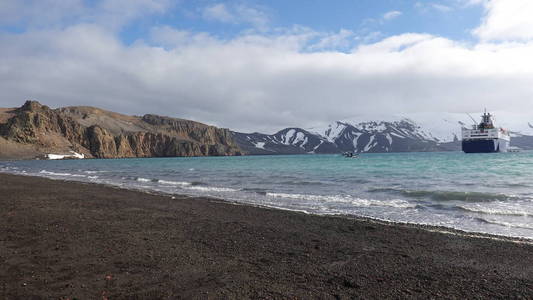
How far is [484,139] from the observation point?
385 ft

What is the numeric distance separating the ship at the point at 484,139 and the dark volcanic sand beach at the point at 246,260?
423 ft

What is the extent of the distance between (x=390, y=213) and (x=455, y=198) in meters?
5.53

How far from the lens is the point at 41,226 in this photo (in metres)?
8.84

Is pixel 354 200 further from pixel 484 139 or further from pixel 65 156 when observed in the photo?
pixel 65 156

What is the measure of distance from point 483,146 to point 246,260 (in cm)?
13404

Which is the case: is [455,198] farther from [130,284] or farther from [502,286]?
[130,284]

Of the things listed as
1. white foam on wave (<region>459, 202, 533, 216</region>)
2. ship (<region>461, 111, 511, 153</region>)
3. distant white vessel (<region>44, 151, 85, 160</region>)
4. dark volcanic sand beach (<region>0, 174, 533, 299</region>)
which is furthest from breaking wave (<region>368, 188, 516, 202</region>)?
distant white vessel (<region>44, 151, 85, 160</region>)

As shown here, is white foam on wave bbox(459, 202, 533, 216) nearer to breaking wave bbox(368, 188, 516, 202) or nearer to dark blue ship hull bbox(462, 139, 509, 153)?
breaking wave bbox(368, 188, 516, 202)

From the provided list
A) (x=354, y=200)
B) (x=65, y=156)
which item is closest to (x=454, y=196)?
(x=354, y=200)

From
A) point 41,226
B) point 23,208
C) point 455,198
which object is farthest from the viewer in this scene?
point 455,198

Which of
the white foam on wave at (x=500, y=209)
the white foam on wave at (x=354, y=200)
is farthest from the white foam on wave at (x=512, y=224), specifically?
the white foam on wave at (x=354, y=200)

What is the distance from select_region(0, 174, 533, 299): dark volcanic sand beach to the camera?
486 centimetres

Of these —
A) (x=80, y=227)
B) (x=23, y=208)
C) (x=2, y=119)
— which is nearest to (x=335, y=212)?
(x=80, y=227)

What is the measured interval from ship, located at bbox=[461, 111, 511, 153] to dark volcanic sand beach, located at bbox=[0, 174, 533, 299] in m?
129
